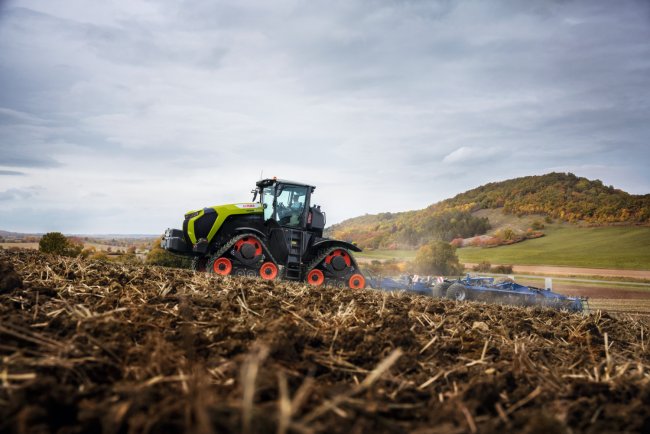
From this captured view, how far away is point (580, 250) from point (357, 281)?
82.0 ft

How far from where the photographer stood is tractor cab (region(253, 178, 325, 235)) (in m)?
13.0

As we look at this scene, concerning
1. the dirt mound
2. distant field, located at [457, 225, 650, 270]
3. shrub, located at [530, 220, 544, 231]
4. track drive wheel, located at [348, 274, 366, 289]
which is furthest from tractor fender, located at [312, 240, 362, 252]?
shrub, located at [530, 220, 544, 231]

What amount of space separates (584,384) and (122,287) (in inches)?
164

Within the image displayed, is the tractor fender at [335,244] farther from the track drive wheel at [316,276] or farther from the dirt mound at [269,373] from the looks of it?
the dirt mound at [269,373]

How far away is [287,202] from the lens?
13164 millimetres

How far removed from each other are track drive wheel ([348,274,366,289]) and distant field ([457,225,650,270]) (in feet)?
63.9

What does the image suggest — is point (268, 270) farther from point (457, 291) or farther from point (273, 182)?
point (457, 291)

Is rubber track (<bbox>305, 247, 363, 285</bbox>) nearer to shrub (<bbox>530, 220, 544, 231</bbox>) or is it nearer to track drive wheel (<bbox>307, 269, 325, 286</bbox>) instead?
track drive wheel (<bbox>307, 269, 325, 286</bbox>)

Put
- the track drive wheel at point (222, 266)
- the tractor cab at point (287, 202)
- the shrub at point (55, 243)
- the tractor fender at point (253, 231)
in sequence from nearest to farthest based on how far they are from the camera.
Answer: the track drive wheel at point (222, 266) → the tractor fender at point (253, 231) → the tractor cab at point (287, 202) → the shrub at point (55, 243)

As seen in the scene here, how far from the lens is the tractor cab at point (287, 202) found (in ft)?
42.8

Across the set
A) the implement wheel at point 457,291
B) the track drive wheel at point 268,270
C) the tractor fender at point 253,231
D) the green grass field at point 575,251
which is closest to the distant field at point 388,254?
the green grass field at point 575,251

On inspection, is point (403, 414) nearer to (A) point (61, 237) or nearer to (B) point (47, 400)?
(B) point (47, 400)

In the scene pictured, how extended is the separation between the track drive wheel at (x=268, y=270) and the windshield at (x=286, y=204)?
1.36 metres

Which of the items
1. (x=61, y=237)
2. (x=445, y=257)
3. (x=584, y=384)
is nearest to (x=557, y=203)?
(x=445, y=257)
